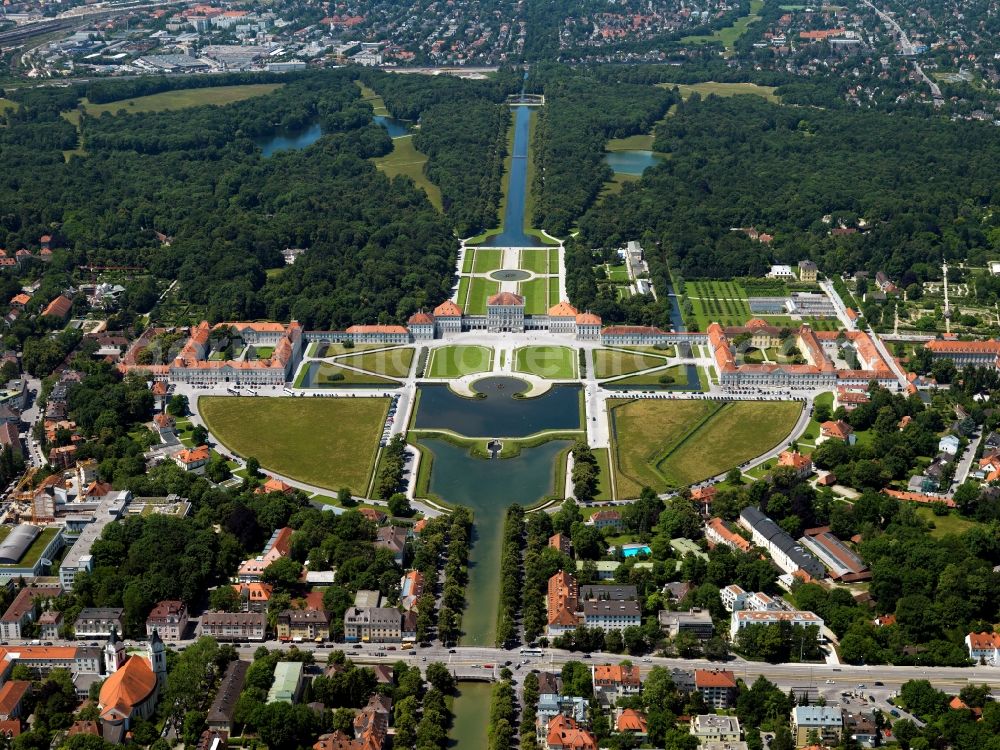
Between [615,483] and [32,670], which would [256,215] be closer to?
[615,483]

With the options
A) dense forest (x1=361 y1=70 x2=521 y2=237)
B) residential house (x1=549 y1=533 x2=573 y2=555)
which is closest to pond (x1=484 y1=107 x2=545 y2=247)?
dense forest (x1=361 y1=70 x2=521 y2=237)

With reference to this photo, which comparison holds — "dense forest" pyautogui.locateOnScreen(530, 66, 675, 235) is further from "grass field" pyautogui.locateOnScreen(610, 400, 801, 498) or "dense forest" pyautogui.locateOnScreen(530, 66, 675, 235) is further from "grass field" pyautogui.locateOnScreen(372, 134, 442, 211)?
"grass field" pyautogui.locateOnScreen(610, 400, 801, 498)

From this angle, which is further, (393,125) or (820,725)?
(393,125)

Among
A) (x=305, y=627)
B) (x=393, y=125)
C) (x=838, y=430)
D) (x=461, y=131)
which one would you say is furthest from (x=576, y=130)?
(x=305, y=627)

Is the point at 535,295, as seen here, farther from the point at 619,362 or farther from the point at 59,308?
the point at 59,308

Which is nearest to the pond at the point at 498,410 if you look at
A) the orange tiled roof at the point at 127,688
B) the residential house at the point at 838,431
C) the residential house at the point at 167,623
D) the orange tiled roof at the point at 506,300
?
the orange tiled roof at the point at 506,300

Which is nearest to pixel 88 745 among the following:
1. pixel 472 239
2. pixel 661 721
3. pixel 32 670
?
pixel 32 670
